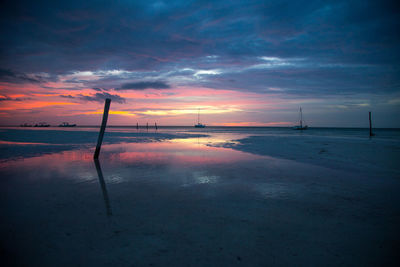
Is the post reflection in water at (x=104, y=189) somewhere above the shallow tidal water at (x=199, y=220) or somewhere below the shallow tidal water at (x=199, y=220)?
above

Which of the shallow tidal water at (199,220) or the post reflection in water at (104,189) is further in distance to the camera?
the post reflection in water at (104,189)

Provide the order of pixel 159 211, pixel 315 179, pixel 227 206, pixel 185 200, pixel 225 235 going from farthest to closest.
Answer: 1. pixel 315 179
2. pixel 185 200
3. pixel 227 206
4. pixel 159 211
5. pixel 225 235

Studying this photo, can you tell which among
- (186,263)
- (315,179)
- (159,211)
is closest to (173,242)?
(186,263)

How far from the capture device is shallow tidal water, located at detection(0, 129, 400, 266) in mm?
3398

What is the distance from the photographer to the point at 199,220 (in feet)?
15.3

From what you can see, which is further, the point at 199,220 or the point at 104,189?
the point at 104,189

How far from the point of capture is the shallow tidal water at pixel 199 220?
11.1ft

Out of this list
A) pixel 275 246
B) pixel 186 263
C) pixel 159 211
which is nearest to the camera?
pixel 186 263

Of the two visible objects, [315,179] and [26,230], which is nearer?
[26,230]

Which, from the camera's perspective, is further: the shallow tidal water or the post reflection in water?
the post reflection in water

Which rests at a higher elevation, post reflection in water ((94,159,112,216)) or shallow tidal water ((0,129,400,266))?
post reflection in water ((94,159,112,216))

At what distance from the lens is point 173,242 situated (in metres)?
3.78

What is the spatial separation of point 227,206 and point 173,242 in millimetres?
2102

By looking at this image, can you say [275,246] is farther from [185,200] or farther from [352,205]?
[352,205]
